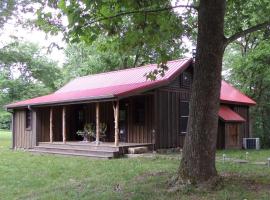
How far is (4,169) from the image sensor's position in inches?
547

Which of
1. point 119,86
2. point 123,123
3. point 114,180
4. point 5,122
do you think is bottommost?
point 114,180

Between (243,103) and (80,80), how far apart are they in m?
10.0

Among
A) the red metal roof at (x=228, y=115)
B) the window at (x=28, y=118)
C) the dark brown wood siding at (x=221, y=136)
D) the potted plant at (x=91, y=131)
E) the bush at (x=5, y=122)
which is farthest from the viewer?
the bush at (x=5, y=122)

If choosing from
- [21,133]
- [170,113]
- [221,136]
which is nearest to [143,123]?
[170,113]

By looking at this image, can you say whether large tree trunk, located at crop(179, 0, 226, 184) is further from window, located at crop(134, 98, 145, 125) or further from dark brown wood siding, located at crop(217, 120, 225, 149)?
dark brown wood siding, located at crop(217, 120, 225, 149)

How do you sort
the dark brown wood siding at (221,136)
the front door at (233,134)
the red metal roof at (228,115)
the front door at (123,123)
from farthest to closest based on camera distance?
1. the front door at (233,134)
2. the dark brown wood siding at (221,136)
3. the red metal roof at (228,115)
4. the front door at (123,123)

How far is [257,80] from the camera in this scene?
29812 mm

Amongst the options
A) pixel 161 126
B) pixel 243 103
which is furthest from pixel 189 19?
pixel 243 103

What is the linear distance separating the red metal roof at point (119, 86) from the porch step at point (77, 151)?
219 cm

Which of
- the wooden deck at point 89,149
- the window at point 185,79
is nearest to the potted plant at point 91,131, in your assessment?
the wooden deck at point 89,149

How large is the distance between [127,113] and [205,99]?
440 inches

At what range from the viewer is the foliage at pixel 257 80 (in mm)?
25219

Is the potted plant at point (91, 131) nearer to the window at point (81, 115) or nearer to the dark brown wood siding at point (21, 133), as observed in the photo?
the window at point (81, 115)

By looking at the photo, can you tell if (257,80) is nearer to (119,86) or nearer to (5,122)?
(119,86)
